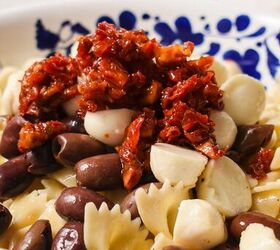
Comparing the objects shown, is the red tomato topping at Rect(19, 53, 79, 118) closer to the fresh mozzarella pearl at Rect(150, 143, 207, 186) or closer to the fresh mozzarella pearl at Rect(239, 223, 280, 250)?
the fresh mozzarella pearl at Rect(150, 143, 207, 186)

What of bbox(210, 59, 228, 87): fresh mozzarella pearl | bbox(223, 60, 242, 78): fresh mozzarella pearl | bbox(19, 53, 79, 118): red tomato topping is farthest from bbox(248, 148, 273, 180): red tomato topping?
bbox(19, 53, 79, 118): red tomato topping

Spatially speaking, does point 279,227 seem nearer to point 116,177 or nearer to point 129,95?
point 116,177

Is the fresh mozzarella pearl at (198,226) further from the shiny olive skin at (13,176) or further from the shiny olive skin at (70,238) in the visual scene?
the shiny olive skin at (13,176)

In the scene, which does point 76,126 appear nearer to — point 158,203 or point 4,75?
point 158,203

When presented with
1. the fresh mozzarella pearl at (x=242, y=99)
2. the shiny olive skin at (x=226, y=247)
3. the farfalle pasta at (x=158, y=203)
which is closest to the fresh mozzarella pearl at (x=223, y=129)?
the fresh mozzarella pearl at (x=242, y=99)

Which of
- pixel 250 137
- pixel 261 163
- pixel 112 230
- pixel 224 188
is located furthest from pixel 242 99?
pixel 112 230

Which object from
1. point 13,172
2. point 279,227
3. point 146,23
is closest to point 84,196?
point 13,172
